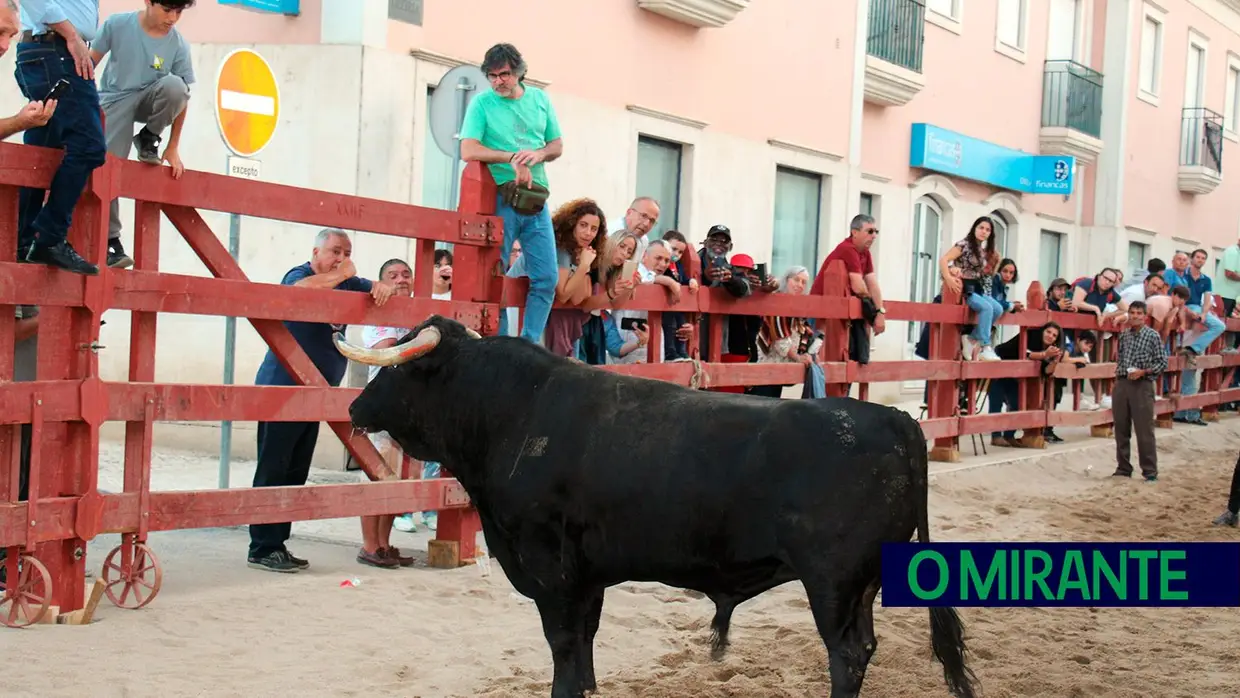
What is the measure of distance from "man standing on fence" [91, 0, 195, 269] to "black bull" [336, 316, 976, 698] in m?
1.93

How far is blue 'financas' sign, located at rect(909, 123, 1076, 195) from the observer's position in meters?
20.8

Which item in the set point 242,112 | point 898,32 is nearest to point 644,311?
point 242,112


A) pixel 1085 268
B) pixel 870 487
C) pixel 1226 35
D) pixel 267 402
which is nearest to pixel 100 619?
pixel 267 402

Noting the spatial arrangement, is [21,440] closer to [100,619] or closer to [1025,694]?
[100,619]

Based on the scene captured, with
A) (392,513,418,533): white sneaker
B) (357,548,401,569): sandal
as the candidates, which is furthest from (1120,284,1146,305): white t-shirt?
(357,548,401,569): sandal

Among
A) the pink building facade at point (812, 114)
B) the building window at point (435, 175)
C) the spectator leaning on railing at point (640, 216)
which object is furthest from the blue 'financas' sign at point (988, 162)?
the spectator leaning on railing at point (640, 216)

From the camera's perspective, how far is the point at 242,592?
6.84m

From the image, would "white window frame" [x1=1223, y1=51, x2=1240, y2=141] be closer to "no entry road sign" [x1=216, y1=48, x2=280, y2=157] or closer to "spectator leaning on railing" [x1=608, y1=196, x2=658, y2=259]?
"spectator leaning on railing" [x1=608, y1=196, x2=658, y2=259]

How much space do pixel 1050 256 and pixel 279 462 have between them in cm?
2134

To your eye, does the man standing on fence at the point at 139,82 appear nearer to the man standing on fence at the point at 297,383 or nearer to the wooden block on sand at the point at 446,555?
the man standing on fence at the point at 297,383

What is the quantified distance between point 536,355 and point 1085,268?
23.9 meters

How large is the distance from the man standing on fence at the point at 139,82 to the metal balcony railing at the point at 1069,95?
831 inches

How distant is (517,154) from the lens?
7844mm

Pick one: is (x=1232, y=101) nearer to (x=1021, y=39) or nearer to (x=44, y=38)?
(x=1021, y=39)
